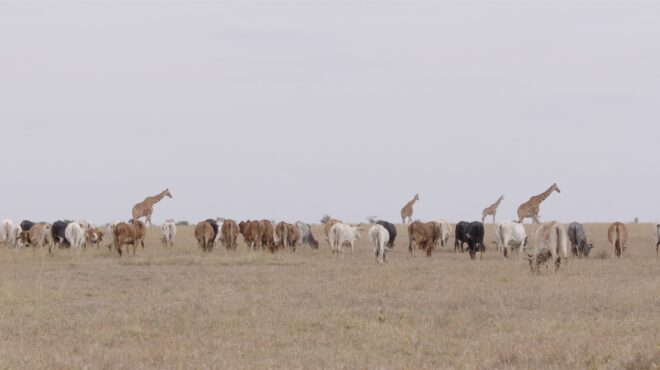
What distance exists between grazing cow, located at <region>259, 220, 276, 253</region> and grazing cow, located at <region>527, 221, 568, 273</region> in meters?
11.7

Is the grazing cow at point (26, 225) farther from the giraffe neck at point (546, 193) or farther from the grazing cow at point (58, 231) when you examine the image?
the giraffe neck at point (546, 193)

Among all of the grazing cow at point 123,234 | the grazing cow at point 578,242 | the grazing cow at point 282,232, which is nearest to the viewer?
the grazing cow at point 123,234

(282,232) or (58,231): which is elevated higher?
(58,231)

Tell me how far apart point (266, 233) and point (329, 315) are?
1758 centimetres

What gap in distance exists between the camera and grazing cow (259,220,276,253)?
31916 mm

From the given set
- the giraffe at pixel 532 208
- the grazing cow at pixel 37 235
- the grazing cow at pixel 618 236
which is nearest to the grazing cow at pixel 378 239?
the grazing cow at pixel 618 236

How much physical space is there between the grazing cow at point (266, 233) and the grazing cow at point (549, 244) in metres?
11.7

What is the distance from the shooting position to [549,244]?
22.4 metres

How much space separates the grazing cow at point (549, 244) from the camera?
22.3 metres

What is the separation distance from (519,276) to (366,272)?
12.3 ft

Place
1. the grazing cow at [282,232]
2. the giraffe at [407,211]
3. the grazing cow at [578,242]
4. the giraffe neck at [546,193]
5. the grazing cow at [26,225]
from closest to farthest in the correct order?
1. the grazing cow at [578,242]
2. the grazing cow at [282,232]
3. the grazing cow at [26,225]
4. the giraffe neck at [546,193]
5. the giraffe at [407,211]

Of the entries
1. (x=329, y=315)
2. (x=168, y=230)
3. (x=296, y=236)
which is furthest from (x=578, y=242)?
(x=329, y=315)

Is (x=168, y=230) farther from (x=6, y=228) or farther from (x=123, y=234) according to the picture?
(x=6, y=228)

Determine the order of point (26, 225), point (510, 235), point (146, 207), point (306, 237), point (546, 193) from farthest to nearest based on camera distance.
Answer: point (146, 207)
point (546, 193)
point (26, 225)
point (306, 237)
point (510, 235)
